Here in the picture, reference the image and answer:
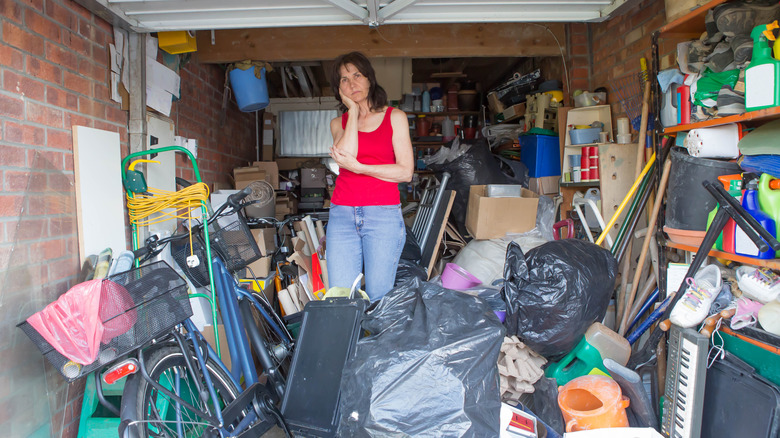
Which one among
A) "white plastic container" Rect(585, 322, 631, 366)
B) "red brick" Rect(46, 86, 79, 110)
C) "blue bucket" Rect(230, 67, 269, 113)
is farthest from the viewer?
"blue bucket" Rect(230, 67, 269, 113)

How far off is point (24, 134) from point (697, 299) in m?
2.65

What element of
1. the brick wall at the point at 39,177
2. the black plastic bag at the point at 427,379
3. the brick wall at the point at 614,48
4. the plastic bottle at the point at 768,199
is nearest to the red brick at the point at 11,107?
the brick wall at the point at 39,177

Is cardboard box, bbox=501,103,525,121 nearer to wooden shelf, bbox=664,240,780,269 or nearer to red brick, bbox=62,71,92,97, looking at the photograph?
wooden shelf, bbox=664,240,780,269

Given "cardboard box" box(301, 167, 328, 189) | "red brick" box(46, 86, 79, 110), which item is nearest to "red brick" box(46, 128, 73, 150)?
"red brick" box(46, 86, 79, 110)

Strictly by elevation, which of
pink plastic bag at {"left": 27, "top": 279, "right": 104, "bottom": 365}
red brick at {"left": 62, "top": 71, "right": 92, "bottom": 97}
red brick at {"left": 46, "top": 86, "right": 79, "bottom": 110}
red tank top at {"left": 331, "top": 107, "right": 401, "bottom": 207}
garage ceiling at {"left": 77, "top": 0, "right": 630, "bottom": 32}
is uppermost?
garage ceiling at {"left": 77, "top": 0, "right": 630, "bottom": 32}

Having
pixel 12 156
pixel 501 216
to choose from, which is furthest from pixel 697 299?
pixel 12 156

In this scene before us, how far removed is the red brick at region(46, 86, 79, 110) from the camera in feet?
6.17

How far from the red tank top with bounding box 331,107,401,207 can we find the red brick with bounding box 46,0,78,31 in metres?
1.36

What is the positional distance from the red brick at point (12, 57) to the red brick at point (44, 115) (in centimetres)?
14

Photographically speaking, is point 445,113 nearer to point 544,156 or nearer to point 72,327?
point 544,156

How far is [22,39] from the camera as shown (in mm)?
1746

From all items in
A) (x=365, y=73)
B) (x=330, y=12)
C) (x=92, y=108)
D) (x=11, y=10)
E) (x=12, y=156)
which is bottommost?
(x=12, y=156)

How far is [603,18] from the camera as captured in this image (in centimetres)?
258

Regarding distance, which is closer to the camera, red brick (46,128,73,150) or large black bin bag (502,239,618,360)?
red brick (46,128,73,150)
